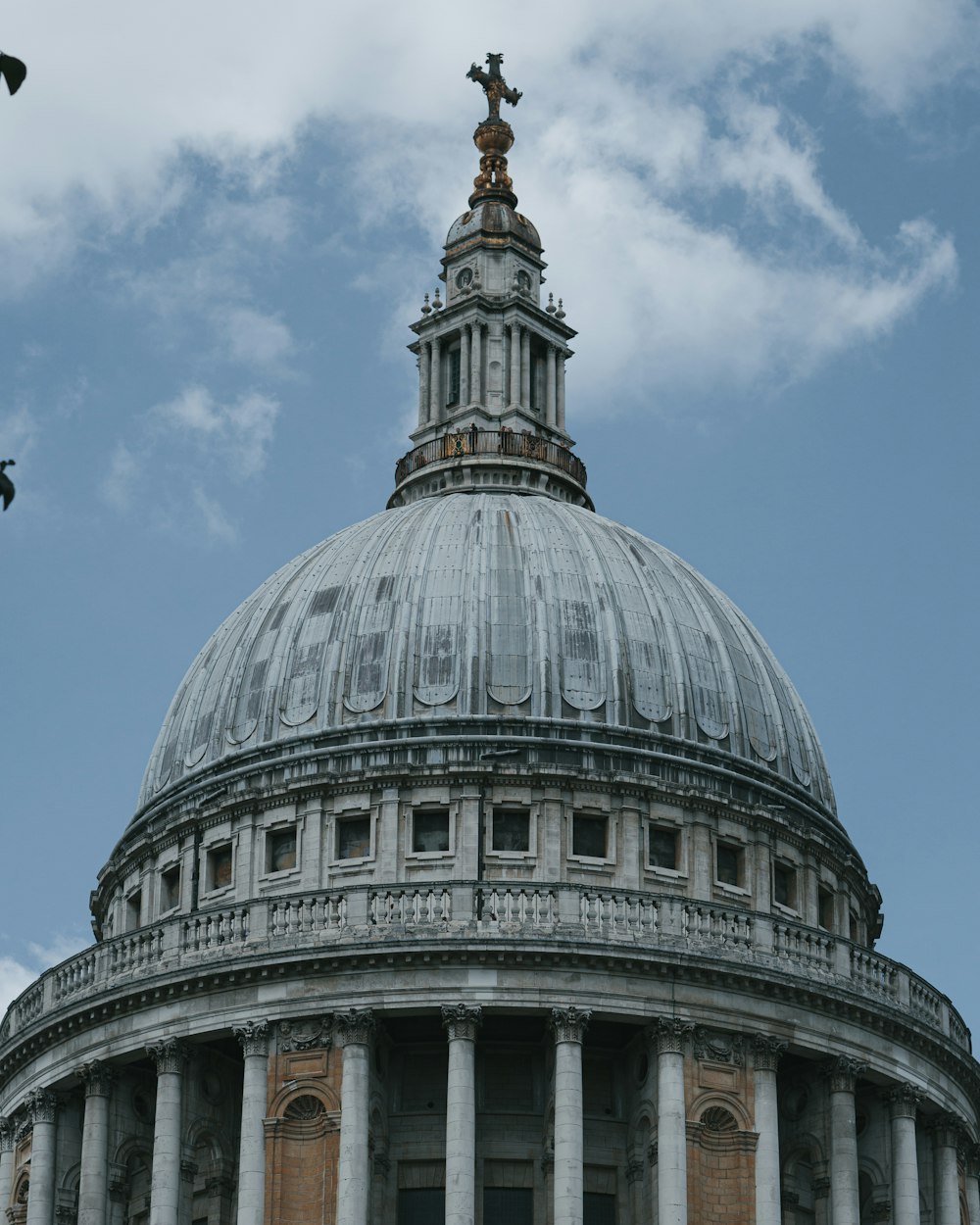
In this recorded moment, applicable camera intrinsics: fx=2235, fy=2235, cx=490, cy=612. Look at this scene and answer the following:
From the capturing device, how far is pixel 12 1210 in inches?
2330

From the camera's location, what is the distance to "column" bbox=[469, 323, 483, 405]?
238 feet

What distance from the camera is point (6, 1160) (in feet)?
197

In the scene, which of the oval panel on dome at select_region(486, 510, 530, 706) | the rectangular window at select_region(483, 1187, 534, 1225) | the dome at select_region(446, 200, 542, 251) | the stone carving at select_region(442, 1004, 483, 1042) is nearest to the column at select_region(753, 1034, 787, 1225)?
the rectangular window at select_region(483, 1187, 534, 1225)

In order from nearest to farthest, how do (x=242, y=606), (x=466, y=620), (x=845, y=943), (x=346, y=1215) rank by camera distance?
1. (x=346, y=1215)
2. (x=845, y=943)
3. (x=466, y=620)
4. (x=242, y=606)

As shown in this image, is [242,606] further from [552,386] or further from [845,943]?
[845,943]

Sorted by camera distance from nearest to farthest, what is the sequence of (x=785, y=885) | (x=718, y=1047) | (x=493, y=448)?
(x=718, y=1047), (x=785, y=885), (x=493, y=448)

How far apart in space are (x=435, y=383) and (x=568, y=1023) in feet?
89.3

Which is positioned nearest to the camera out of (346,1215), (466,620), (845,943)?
(346,1215)

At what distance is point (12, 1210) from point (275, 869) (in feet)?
37.1

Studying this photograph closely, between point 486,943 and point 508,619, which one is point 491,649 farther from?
point 486,943

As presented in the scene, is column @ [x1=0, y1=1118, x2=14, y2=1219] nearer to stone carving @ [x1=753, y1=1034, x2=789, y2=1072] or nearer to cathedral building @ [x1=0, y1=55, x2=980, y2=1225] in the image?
cathedral building @ [x1=0, y1=55, x2=980, y2=1225]

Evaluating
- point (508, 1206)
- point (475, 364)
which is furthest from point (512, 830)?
point (475, 364)

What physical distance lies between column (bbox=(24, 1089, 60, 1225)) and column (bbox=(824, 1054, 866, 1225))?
19771mm

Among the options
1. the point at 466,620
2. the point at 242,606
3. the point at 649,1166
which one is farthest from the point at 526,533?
the point at 649,1166
